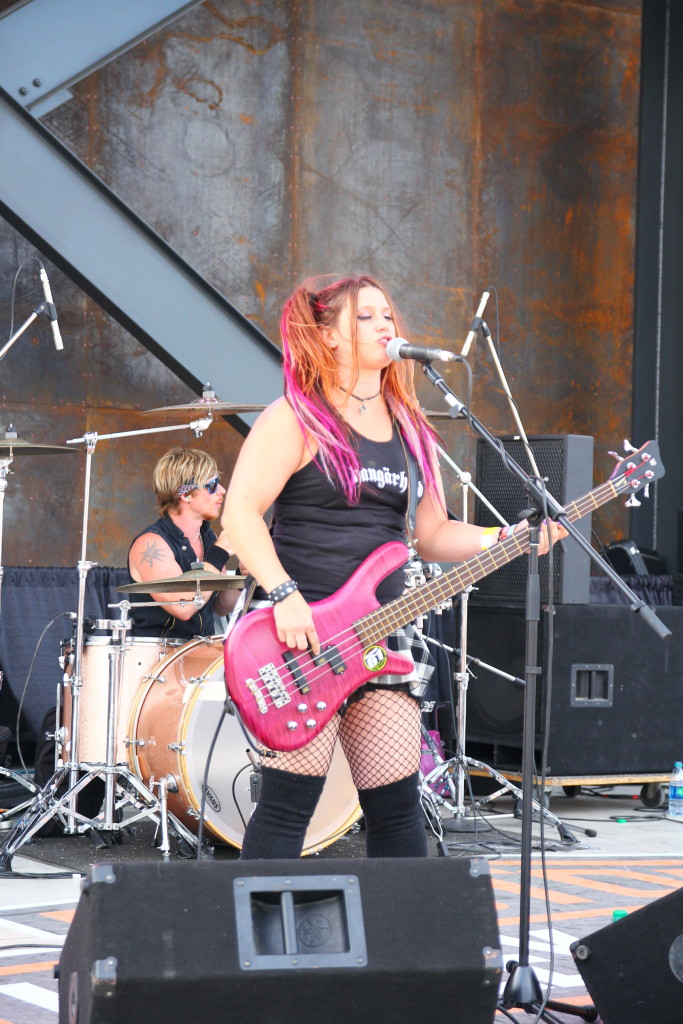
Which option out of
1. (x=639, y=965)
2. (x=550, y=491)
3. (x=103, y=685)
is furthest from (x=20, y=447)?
(x=639, y=965)

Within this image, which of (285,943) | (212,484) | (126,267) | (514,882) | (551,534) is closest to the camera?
(285,943)

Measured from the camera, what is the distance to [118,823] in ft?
18.8

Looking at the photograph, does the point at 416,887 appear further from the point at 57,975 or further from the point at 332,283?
the point at 332,283

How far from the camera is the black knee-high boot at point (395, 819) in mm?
3109

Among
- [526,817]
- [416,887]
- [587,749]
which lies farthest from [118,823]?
[416,887]

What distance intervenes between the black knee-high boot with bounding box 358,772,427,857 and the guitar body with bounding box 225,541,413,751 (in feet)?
0.70

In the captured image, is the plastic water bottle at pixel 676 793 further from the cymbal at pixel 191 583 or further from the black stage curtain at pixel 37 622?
the black stage curtain at pixel 37 622

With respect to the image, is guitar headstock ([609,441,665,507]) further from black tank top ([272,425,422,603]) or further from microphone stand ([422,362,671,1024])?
black tank top ([272,425,422,603])

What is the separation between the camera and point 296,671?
3143mm

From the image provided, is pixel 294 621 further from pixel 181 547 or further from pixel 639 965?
pixel 181 547

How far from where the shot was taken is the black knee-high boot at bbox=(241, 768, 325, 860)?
3046 millimetres

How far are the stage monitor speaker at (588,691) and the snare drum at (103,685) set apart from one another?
1948 millimetres

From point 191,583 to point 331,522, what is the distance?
84.5 inches

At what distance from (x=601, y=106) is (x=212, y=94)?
3155 mm
